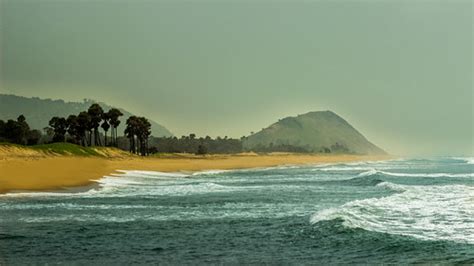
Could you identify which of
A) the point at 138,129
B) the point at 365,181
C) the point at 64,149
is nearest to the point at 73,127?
the point at 138,129

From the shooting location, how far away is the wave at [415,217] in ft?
67.1

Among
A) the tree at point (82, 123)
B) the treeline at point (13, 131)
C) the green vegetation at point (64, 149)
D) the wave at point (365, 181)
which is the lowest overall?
the wave at point (365, 181)

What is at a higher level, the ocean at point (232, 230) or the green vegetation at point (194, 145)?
the green vegetation at point (194, 145)

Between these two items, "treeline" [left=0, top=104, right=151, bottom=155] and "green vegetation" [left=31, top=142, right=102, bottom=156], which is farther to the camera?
"treeline" [left=0, top=104, right=151, bottom=155]

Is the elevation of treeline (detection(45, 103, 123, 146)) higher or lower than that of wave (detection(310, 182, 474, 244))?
higher

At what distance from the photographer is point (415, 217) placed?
79.9 ft

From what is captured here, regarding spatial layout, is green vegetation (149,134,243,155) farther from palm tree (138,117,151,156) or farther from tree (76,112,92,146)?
tree (76,112,92,146)

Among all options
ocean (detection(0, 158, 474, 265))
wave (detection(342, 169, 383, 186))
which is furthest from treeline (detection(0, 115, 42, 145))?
ocean (detection(0, 158, 474, 265))

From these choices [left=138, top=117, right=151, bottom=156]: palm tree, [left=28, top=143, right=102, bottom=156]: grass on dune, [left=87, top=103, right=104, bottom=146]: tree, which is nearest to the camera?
[left=28, top=143, right=102, bottom=156]: grass on dune

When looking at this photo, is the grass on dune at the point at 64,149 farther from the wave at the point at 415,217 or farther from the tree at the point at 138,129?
the wave at the point at 415,217

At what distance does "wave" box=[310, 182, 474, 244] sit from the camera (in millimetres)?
20453

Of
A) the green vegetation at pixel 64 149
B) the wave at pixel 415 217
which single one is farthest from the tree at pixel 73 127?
the wave at pixel 415 217

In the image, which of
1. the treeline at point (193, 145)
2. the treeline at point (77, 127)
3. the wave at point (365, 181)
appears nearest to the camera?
the wave at point (365, 181)

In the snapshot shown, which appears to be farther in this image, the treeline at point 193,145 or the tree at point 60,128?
the treeline at point 193,145
